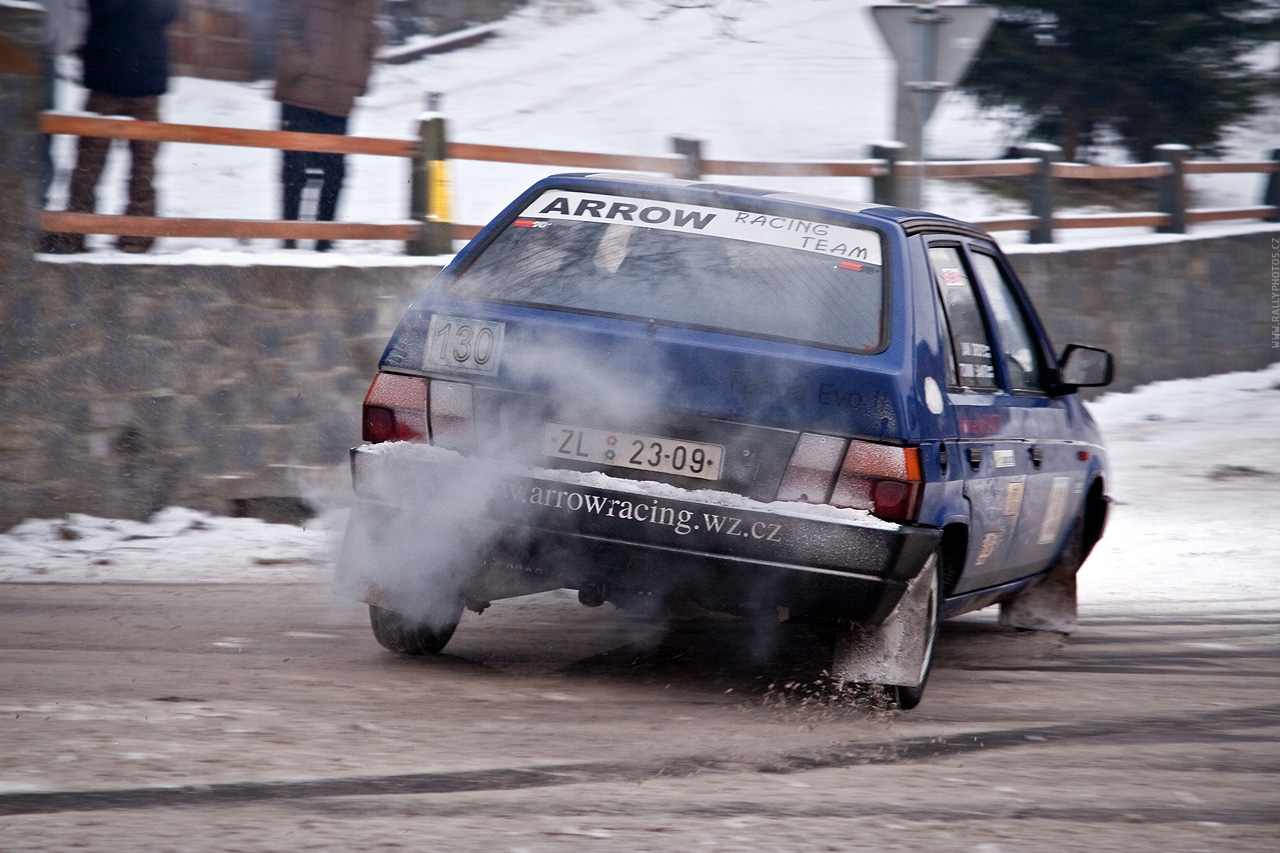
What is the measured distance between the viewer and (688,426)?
14.8ft

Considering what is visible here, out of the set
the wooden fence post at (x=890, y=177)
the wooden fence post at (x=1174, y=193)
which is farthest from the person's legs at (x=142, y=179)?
the wooden fence post at (x=1174, y=193)

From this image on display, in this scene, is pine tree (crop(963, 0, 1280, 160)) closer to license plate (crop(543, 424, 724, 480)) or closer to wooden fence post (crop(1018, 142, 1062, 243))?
wooden fence post (crop(1018, 142, 1062, 243))

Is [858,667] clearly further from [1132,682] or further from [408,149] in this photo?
→ [408,149]

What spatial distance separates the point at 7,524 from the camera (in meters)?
7.12

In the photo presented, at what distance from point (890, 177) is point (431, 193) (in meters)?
4.76

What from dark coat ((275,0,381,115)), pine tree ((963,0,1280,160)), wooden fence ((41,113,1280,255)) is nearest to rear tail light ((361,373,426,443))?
wooden fence ((41,113,1280,255))

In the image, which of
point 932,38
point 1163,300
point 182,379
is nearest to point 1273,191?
point 1163,300

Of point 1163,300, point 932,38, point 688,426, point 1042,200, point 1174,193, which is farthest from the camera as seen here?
point 1174,193

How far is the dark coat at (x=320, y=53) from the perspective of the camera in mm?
9484

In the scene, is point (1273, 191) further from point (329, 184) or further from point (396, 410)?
point (396, 410)

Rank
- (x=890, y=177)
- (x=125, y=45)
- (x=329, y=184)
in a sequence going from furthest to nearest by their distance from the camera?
(x=890, y=177), (x=329, y=184), (x=125, y=45)

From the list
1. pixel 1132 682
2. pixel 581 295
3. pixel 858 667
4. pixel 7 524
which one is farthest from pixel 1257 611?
pixel 7 524

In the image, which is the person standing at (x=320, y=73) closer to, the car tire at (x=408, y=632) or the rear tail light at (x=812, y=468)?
the car tire at (x=408, y=632)

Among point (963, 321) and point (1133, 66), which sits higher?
point (1133, 66)
